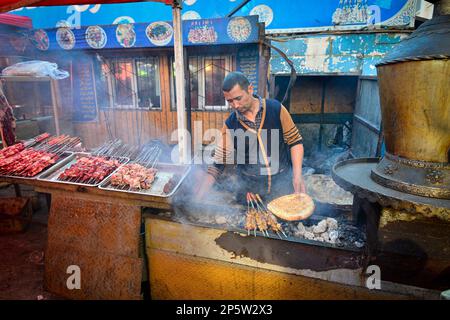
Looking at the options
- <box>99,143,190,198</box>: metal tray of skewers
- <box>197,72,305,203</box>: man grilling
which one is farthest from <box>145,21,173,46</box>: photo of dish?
<box>197,72,305,203</box>: man grilling

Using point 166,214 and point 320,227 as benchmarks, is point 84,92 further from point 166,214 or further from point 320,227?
point 320,227

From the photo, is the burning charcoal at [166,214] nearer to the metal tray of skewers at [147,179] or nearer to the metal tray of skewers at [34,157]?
the metal tray of skewers at [147,179]

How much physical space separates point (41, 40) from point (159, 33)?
486 centimetres

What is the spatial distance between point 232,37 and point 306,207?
6.89m

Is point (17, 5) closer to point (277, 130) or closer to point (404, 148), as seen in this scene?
point (277, 130)

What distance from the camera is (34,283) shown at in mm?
4660

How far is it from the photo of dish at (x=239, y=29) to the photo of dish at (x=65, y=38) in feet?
19.5

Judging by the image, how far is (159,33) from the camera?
8.95 m

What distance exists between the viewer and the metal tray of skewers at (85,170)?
407 centimetres

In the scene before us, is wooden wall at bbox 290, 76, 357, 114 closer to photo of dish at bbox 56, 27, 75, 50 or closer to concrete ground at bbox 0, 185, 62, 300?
photo of dish at bbox 56, 27, 75, 50

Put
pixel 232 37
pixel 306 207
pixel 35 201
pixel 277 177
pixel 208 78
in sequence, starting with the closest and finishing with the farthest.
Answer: pixel 306 207 < pixel 277 177 < pixel 35 201 < pixel 232 37 < pixel 208 78

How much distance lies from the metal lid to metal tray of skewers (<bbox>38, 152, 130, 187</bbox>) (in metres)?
3.96

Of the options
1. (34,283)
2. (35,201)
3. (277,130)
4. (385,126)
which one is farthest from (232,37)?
(34,283)

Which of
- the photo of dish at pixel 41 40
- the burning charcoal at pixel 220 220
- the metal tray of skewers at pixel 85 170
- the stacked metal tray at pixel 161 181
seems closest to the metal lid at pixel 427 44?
the burning charcoal at pixel 220 220
